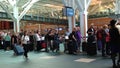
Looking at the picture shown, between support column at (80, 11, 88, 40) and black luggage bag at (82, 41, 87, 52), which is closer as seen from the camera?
black luggage bag at (82, 41, 87, 52)

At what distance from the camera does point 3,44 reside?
21938 millimetres

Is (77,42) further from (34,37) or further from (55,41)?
(34,37)

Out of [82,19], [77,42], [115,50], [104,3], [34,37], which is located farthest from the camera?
[104,3]

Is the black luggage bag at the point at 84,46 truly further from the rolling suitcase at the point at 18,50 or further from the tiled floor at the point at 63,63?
the rolling suitcase at the point at 18,50

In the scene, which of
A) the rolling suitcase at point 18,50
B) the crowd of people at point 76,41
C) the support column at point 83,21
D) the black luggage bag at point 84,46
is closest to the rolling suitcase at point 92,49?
the crowd of people at point 76,41

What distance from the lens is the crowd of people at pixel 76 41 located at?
9070mm

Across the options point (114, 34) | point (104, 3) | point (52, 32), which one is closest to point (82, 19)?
point (52, 32)

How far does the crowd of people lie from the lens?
9.07m

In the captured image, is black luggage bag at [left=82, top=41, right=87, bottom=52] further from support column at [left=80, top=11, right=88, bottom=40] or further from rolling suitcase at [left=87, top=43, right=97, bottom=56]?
support column at [left=80, top=11, right=88, bottom=40]

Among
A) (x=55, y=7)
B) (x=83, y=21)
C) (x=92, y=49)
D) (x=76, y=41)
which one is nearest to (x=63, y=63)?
(x=92, y=49)

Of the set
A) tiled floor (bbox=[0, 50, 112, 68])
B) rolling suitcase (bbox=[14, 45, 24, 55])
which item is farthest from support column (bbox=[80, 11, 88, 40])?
tiled floor (bbox=[0, 50, 112, 68])

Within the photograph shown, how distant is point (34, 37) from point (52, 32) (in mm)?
2099

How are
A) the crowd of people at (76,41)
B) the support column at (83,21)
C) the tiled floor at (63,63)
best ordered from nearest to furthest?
the crowd of people at (76,41)
the tiled floor at (63,63)
the support column at (83,21)

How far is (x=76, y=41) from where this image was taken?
15.2m
